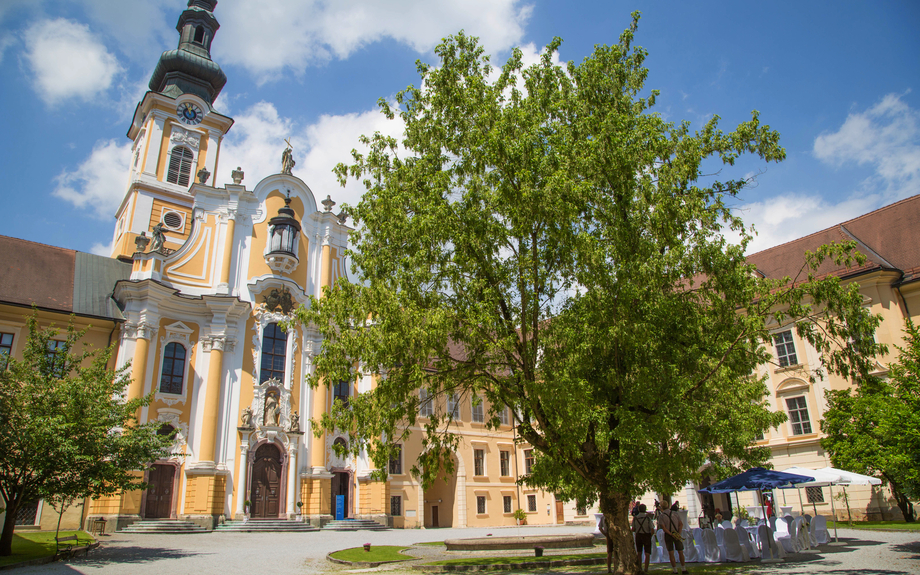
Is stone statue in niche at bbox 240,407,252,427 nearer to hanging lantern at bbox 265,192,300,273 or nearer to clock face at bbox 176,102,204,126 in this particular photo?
hanging lantern at bbox 265,192,300,273

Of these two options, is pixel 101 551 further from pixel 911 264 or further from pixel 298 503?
pixel 911 264

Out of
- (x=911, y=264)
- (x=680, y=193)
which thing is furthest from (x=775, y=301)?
(x=911, y=264)

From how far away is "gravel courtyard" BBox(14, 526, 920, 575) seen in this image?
1163 cm

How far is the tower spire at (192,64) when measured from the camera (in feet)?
127

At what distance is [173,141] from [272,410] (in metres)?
19.3

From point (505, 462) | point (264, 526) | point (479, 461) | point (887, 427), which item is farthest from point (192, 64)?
point (887, 427)

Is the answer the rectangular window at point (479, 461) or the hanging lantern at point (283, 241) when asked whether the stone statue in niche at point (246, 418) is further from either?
the rectangular window at point (479, 461)

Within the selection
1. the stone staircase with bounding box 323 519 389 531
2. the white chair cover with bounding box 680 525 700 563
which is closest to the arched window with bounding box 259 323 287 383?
the stone staircase with bounding box 323 519 389 531

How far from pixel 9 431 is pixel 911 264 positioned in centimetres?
3357

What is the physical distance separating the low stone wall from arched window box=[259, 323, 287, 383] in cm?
1471

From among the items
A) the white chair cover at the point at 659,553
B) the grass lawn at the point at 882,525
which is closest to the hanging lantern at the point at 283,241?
the white chair cover at the point at 659,553

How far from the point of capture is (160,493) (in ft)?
79.3

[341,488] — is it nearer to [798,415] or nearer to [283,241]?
[283,241]

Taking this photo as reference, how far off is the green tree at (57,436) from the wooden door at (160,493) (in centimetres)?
878
